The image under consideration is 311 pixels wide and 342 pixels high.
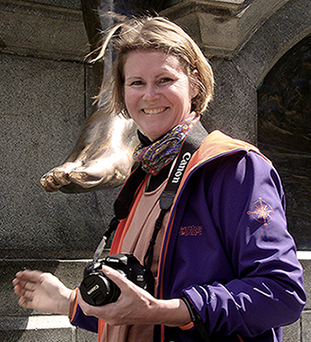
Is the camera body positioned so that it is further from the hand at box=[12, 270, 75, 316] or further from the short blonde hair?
the short blonde hair

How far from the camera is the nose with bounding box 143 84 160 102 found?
1.56 m

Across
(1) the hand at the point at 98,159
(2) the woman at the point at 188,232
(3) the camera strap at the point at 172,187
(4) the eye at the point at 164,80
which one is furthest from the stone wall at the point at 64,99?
(4) the eye at the point at 164,80

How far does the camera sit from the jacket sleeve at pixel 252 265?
1189 mm

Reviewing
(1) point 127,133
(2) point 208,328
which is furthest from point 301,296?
(1) point 127,133

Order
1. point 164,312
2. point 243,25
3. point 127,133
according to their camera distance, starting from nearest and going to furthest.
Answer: point 164,312 < point 127,133 < point 243,25

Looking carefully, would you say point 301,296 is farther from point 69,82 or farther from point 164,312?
point 69,82

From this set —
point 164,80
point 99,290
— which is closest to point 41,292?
point 99,290

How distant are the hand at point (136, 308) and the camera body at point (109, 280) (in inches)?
0.9

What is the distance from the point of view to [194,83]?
5.45ft

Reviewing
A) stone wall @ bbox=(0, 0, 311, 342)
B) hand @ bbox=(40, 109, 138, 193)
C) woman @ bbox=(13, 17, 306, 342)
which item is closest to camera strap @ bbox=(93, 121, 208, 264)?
woman @ bbox=(13, 17, 306, 342)

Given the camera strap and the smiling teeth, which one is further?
the smiling teeth

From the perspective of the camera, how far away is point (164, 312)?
1.17 meters

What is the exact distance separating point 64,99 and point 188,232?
2.35 m

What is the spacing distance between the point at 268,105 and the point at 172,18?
1142 millimetres
